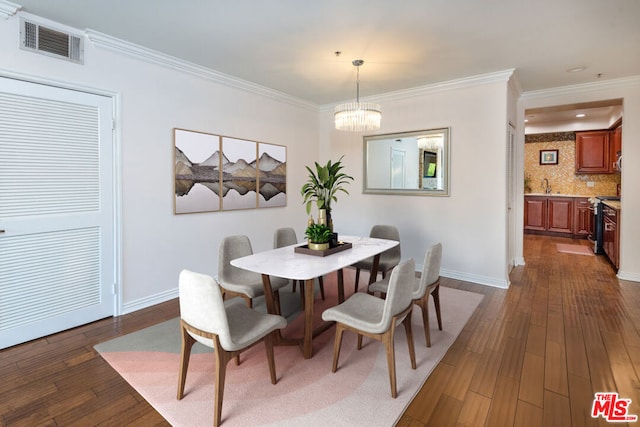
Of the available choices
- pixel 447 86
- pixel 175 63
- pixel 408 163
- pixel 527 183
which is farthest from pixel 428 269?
pixel 527 183

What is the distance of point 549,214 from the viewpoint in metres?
7.70

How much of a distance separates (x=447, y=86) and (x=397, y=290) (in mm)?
3367

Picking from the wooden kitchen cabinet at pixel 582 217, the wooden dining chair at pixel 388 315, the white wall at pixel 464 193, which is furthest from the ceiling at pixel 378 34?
the wooden kitchen cabinet at pixel 582 217

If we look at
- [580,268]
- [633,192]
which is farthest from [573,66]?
[580,268]

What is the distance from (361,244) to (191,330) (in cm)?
176

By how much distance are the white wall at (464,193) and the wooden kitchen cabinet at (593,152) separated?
192 inches

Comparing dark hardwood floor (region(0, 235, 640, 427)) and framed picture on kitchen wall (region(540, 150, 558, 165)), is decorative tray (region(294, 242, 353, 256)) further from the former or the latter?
framed picture on kitchen wall (region(540, 150, 558, 165))

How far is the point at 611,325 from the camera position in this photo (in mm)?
2979

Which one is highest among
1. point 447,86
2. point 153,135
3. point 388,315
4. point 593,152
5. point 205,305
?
point 447,86

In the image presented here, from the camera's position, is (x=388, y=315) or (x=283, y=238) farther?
(x=283, y=238)

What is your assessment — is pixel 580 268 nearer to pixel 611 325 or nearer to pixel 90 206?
pixel 611 325

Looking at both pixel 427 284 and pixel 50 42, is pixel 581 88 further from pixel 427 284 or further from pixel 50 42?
pixel 50 42

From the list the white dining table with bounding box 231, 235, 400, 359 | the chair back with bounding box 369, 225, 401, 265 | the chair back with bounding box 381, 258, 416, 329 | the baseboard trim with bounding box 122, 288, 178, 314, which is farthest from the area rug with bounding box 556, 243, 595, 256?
the baseboard trim with bounding box 122, 288, 178, 314

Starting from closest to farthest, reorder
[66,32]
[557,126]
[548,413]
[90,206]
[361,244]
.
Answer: [548,413]
[66,32]
[90,206]
[361,244]
[557,126]
